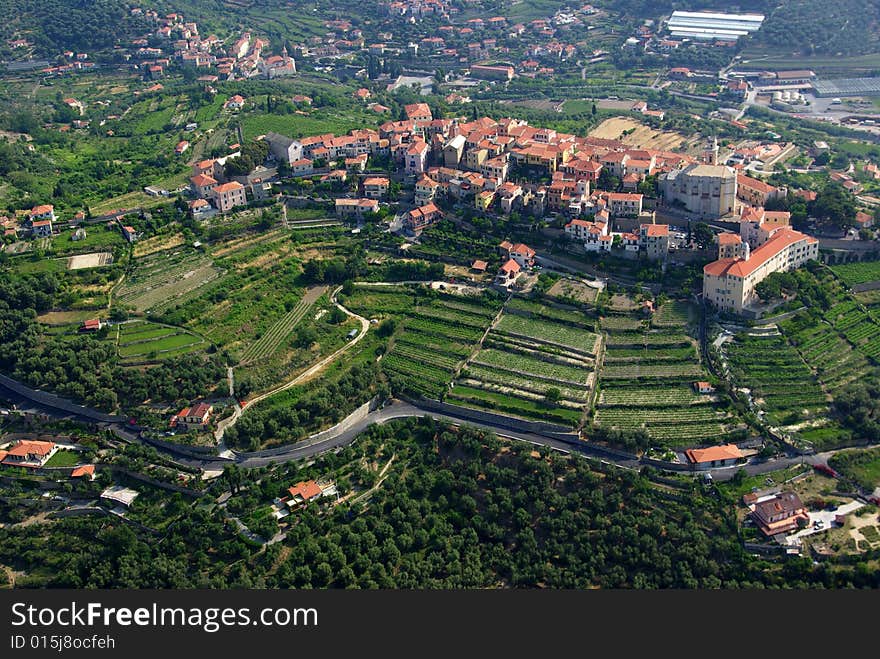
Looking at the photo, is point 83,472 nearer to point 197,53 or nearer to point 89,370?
point 89,370

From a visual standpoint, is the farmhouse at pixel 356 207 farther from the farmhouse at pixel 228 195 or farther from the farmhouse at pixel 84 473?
the farmhouse at pixel 84 473

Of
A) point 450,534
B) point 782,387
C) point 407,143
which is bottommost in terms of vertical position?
point 450,534

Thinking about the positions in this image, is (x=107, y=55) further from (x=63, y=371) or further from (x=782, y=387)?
(x=782, y=387)

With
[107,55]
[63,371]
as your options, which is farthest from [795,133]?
[107,55]

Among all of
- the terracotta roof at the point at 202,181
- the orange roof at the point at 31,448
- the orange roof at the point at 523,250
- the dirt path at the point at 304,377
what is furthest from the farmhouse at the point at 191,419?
the terracotta roof at the point at 202,181

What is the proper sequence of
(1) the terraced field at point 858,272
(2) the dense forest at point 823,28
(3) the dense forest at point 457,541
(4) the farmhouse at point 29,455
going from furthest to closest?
(2) the dense forest at point 823,28 < (1) the terraced field at point 858,272 < (4) the farmhouse at point 29,455 < (3) the dense forest at point 457,541

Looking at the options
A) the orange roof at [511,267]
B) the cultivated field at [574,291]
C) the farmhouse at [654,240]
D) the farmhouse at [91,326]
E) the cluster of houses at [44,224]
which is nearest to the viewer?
the farmhouse at [91,326]
